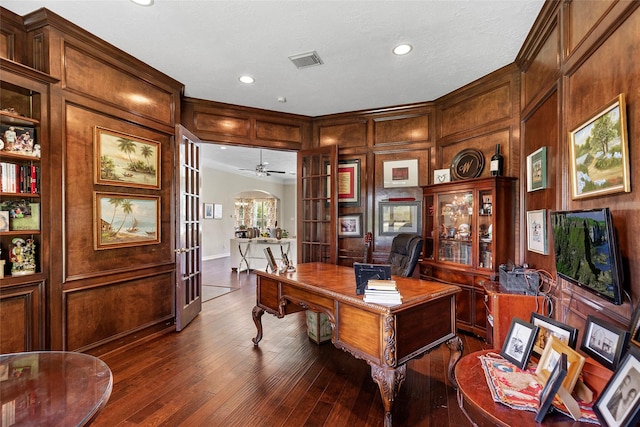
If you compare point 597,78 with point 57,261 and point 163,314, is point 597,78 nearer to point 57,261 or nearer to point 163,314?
point 57,261

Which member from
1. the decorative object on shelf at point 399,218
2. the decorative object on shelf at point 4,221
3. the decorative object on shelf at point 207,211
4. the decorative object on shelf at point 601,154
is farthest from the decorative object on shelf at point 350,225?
the decorative object on shelf at point 207,211

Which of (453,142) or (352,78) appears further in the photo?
(453,142)

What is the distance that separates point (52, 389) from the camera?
117 cm

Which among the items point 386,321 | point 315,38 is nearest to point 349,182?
point 315,38

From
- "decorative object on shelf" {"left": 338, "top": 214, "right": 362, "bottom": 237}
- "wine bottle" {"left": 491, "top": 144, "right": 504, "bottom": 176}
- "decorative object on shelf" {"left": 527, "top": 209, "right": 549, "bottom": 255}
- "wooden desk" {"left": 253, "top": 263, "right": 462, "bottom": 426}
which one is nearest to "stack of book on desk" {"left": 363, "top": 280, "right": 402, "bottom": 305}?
"wooden desk" {"left": 253, "top": 263, "right": 462, "bottom": 426}

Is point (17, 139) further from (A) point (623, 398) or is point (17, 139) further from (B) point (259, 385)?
(A) point (623, 398)

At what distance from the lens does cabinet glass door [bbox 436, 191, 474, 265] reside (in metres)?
3.30

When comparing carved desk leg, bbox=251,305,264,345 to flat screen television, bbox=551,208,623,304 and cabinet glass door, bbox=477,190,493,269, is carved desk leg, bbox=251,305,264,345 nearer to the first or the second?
cabinet glass door, bbox=477,190,493,269

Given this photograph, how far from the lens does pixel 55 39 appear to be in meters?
2.46

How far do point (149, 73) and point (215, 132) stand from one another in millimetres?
1052

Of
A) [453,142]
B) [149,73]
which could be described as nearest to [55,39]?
[149,73]

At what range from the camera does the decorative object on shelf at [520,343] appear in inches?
48.9

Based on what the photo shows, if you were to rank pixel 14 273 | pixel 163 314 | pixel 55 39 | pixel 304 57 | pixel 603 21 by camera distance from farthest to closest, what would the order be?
pixel 163 314 → pixel 304 57 → pixel 55 39 → pixel 14 273 → pixel 603 21

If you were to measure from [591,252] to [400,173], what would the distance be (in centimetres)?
289
